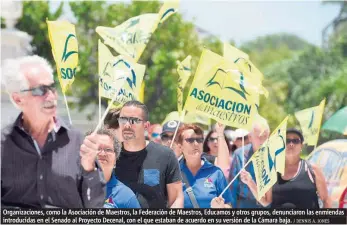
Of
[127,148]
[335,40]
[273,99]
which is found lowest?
[273,99]

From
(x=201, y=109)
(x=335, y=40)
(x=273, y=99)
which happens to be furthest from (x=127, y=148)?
(x=273, y=99)

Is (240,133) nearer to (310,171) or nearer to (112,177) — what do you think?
(310,171)

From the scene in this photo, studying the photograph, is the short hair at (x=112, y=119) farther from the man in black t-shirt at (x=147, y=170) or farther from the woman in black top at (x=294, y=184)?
the woman in black top at (x=294, y=184)

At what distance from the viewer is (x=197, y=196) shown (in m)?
6.43

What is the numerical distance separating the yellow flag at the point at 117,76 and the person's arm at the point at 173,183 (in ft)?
2.71

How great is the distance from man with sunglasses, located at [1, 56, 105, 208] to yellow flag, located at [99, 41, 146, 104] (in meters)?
1.46

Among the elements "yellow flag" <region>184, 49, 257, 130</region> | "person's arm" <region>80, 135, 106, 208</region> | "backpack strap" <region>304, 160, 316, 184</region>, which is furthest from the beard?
"backpack strap" <region>304, 160, 316, 184</region>

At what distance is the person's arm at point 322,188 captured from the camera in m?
6.74

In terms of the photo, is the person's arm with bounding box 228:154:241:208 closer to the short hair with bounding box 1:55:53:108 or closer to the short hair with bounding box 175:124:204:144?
the short hair with bounding box 175:124:204:144

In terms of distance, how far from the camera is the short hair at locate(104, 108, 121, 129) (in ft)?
20.6

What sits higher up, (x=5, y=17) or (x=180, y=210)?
(x=5, y=17)

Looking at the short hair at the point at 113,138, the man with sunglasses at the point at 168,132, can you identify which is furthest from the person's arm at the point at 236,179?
the short hair at the point at 113,138

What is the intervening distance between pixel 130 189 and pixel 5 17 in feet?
6.53

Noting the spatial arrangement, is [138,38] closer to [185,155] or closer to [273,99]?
[185,155]
